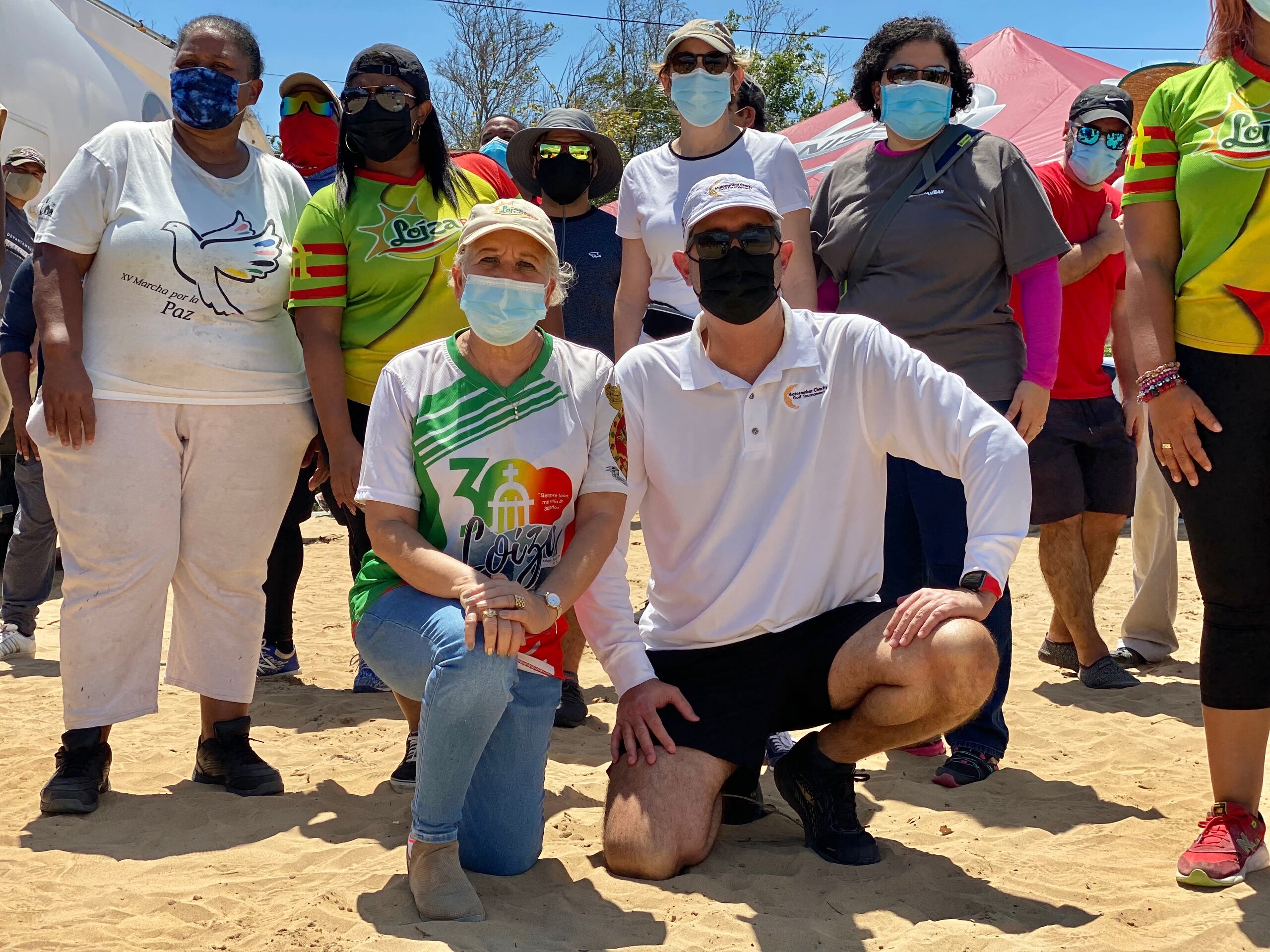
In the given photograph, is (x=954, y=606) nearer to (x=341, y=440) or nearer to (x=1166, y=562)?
(x=341, y=440)

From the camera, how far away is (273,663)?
224 inches

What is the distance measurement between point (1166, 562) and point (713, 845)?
3.54 metres

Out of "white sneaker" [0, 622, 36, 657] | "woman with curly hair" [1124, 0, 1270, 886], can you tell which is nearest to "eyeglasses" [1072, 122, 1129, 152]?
"woman with curly hair" [1124, 0, 1270, 886]

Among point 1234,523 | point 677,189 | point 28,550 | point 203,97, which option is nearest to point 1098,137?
point 677,189

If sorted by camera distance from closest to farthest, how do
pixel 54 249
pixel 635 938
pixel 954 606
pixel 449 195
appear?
pixel 635 938 < pixel 954 606 < pixel 54 249 < pixel 449 195

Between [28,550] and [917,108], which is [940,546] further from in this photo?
[28,550]

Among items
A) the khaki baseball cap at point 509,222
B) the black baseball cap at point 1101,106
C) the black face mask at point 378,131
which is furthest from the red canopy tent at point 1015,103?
the khaki baseball cap at point 509,222

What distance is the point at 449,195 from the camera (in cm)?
407

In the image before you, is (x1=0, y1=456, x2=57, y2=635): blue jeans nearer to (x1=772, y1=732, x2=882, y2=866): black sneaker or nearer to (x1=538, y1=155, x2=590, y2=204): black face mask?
(x1=538, y1=155, x2=590, y2=204): black face mask

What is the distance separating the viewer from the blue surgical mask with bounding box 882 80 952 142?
4105 millimetres

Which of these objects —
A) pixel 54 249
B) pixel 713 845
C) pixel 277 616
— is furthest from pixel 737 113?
pixel 713 845

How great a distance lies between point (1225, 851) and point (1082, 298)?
10.3 ft

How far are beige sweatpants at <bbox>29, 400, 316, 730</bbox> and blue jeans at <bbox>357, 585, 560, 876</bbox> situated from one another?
2.98ft

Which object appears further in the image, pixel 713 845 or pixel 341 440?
pixel 341 440
